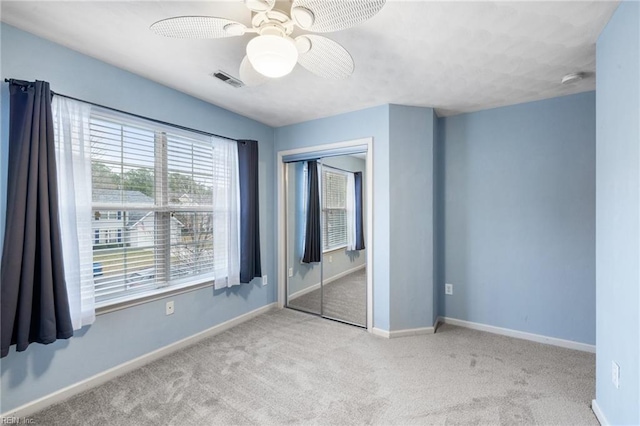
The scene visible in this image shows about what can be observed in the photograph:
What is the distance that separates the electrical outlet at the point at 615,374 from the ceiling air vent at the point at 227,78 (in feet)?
10.3

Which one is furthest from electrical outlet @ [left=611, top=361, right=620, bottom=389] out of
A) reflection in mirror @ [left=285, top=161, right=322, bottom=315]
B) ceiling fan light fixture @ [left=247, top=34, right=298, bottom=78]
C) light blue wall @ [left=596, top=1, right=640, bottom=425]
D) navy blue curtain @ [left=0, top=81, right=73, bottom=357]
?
navy blue curtain @ [left=0, top=81, right=73, bottom=357]

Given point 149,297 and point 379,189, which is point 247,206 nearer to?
point 149,297

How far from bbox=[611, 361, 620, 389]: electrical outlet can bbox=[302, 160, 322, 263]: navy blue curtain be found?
8.63 ft

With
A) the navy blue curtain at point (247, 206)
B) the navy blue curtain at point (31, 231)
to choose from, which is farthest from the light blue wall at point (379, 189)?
the navy blue curtain at point (31, 231)

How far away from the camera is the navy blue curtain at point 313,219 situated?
3609mm

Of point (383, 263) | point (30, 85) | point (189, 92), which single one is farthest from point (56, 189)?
point (383, 263)

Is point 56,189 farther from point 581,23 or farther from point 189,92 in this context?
point 581,23

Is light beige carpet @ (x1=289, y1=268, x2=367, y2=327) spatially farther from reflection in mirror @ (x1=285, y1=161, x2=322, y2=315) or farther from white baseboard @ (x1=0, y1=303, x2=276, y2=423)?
white baseboard @ (x1=0, y1=303, x2=276, y2=423)

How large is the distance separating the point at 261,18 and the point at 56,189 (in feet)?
5.44

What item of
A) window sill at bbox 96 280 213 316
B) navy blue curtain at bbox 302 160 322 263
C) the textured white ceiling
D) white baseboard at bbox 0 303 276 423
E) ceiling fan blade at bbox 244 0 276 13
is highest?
the textured white ceiling

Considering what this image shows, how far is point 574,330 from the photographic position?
104 inches

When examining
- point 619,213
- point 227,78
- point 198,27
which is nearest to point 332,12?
point 198,27

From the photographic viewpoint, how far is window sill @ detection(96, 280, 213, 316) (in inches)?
83.7

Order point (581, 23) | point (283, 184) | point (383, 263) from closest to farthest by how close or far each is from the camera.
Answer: point (581, 23) → point (383, 263) → point (283, 184)
